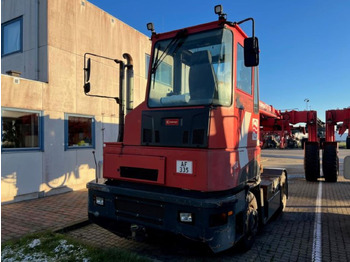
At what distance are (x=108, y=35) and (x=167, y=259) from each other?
24.0ft

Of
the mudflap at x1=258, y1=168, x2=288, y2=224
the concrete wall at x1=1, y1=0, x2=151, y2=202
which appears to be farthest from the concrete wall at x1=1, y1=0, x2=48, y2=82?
the mudflap at x1=258, y1=168, x2=288, y2=224

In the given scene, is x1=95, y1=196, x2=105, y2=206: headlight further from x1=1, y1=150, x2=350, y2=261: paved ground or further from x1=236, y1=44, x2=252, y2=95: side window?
x1=236, y1=44, x2=252, y2=95: side window

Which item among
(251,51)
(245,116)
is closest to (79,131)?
(245,116)

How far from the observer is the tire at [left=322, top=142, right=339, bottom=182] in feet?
32.7

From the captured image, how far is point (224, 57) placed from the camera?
3676 millimetres

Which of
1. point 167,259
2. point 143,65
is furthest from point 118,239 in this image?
point 143,65

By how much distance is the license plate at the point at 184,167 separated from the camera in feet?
11.2

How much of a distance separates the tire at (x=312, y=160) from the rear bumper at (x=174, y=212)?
7683mm

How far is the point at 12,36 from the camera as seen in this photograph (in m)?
7.99

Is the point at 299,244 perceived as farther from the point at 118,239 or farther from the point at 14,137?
the point at 14,137

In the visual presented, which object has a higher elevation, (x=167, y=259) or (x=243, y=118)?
Result: (x=243, y=118)

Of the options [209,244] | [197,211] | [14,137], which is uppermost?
[14,137]

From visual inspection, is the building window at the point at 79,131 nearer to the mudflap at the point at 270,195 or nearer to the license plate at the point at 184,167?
the license plate at the point at 184,167

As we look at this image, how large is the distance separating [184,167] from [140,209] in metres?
0.82
